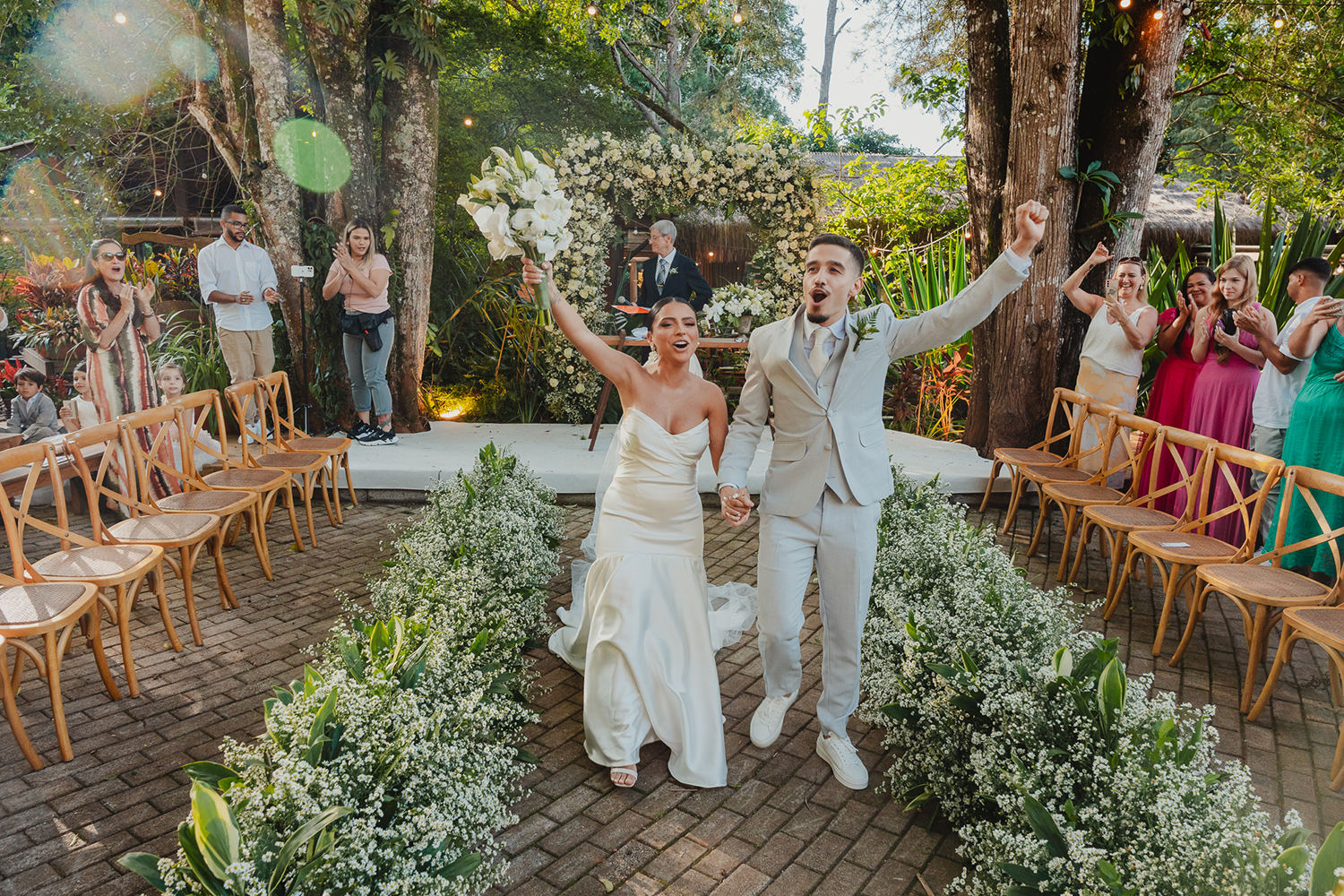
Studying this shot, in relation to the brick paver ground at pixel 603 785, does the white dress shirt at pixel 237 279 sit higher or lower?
higher

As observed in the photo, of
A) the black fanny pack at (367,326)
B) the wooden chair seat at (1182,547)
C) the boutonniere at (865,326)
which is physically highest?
the boutonniere at (865,326)

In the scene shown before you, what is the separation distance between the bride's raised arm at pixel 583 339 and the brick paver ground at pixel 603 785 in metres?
1.62

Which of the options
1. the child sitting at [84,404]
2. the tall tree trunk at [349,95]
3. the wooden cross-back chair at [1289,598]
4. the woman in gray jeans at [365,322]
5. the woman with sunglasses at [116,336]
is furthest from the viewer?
the tall tree trunk at [349,95]

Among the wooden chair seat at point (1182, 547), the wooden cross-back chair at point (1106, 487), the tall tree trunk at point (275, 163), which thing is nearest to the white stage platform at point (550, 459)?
the wooden cross-back chair at point (1106, 487)

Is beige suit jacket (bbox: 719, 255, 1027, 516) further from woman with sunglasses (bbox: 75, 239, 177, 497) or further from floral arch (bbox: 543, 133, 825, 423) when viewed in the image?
floral arch (bbox: 543, 133, 825, 423)

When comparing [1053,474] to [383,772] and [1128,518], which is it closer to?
[1128,518]

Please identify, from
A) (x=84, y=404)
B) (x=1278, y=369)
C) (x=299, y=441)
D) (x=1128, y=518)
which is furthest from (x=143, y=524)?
(x=1278, y=369)

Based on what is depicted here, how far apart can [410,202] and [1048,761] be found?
327 inches

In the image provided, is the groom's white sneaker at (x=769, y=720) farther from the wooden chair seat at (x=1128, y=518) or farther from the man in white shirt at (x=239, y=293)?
the man in white shirt at (x=239, y=293)

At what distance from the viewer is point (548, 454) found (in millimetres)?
8148

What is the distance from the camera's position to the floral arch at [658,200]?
9484 millimetres

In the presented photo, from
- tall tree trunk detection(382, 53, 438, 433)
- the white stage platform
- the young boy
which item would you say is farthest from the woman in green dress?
the young boy

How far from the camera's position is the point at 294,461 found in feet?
19.7

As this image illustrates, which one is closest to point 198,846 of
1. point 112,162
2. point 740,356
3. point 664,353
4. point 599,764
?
point 599,764
